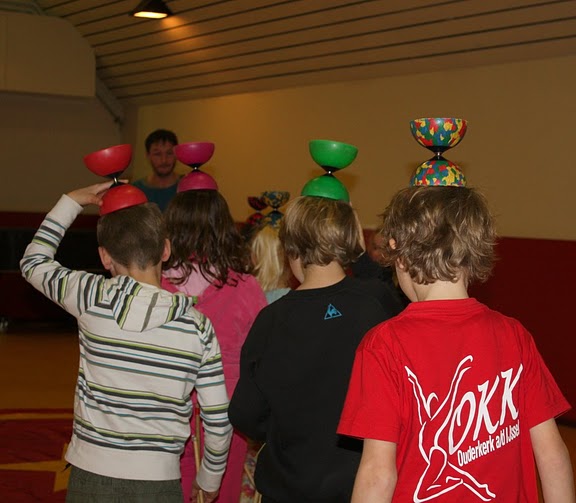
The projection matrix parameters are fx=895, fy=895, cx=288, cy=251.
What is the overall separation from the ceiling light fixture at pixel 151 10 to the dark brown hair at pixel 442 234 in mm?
6256

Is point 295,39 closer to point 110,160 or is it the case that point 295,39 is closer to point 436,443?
point 110,160

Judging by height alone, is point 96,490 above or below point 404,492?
below

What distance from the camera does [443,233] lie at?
1621 mm

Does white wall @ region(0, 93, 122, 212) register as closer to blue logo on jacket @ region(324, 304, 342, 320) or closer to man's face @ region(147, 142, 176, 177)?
man's face @ region(147, 142, 176, 177)

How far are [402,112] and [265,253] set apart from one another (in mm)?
3782

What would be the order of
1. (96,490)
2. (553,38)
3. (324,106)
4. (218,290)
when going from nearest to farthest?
1. (96,490)
2. (218,290)
3. (553,38)
4. (324,106)

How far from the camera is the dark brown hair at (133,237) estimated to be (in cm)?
224

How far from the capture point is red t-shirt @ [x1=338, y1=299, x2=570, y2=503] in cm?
156

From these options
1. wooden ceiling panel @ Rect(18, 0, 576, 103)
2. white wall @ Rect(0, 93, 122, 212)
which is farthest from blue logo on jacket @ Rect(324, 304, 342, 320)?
white wall @ Rect(0, 93, 122, 212)

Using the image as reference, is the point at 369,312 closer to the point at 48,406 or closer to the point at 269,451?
the point at 269,451

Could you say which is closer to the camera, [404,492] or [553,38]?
[404,492]

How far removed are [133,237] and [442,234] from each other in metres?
0.91

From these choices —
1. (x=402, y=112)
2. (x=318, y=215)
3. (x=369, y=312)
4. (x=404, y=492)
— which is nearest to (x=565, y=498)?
(x=404, y=492)

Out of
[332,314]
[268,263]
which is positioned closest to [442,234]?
[332,314]
